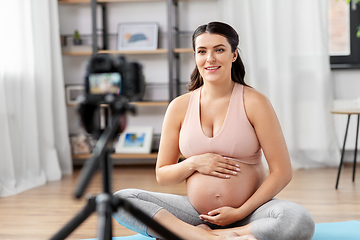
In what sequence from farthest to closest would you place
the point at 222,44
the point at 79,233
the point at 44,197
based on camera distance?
1. the point at 44,197
2. the point at 79,233
3. the point at 222,44

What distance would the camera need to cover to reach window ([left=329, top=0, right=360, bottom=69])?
3168 mm

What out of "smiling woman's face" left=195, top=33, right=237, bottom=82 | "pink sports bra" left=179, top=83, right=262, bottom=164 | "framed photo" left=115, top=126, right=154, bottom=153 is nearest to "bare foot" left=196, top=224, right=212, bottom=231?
"pink sports bra" left=179, top=83, right=262, bottom=164

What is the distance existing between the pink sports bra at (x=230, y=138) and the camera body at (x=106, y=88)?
2.00ft

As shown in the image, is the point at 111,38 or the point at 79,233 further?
the point at 111,38

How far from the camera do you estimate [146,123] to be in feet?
11.1

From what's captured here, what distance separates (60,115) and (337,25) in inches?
87.4

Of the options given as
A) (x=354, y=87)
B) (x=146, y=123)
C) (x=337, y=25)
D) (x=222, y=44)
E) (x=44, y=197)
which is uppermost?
(x=337, y=25)

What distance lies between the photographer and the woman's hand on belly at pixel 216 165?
132 centimetres

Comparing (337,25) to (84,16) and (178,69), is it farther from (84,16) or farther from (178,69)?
(84,16)

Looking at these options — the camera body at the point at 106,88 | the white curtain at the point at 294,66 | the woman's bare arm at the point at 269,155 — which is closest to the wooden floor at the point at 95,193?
the white curtain at the point at 294,66

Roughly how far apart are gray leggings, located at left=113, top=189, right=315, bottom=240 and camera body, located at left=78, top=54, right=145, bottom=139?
1.87 feet

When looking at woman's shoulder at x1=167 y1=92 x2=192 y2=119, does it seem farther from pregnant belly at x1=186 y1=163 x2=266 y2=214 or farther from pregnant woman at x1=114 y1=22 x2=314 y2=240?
pregnant belly at x1=186 y1=163 x2=266 y2=214


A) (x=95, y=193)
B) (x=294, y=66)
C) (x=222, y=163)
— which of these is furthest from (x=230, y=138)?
(x=294, y=66)

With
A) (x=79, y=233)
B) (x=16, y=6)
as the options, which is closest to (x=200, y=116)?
(x=79, y=233)
